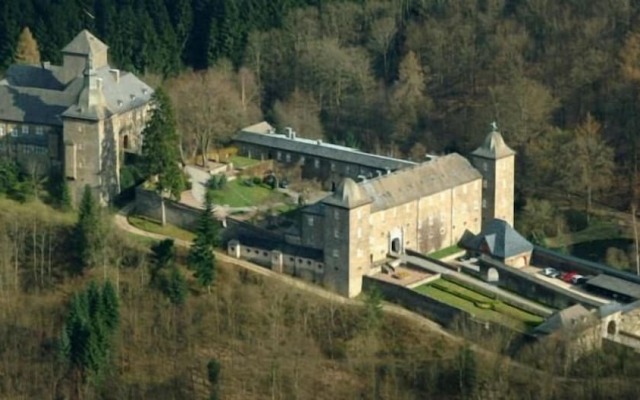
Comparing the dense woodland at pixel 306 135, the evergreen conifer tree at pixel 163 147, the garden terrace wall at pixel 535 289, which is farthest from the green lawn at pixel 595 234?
the evergreen conifer tree at pixel 163 147

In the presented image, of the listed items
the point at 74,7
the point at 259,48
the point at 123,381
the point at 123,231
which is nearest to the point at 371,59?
the point at 259,48

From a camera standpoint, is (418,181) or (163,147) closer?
(418,181)

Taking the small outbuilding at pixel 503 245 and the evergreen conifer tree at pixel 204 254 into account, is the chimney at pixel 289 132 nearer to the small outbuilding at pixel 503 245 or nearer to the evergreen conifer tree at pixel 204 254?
the small outbuilding at pixel 503 245

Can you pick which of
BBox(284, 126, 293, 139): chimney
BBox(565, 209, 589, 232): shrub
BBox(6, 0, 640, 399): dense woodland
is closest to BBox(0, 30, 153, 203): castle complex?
BBox(6, 0, 640, 399): dense woodland

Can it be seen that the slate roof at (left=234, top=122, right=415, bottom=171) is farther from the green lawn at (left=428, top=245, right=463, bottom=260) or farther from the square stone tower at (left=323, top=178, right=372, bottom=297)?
the square stone tower at (left=323, top=178, right=372, bottom=297)

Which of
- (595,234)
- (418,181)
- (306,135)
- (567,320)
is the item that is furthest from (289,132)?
(567,320)

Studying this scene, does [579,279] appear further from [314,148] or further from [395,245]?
[314,148]

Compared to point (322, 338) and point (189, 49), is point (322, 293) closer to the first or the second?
point (322, 338)
